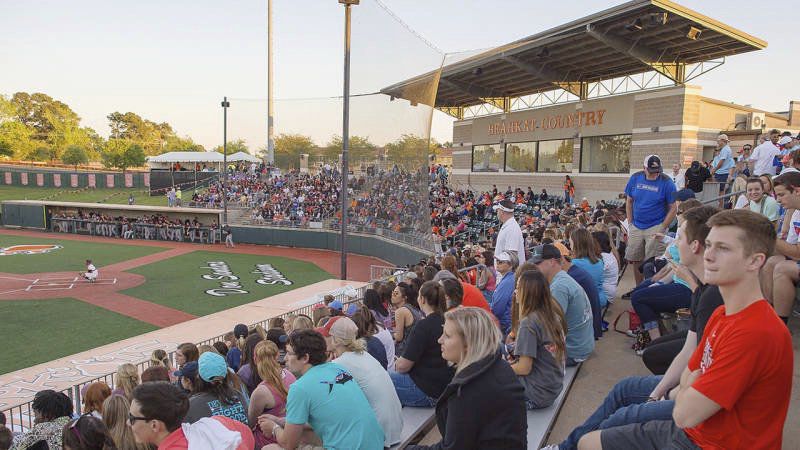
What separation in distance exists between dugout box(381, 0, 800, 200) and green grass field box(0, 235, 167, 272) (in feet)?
60.7

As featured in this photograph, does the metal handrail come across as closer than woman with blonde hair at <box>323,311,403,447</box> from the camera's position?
No

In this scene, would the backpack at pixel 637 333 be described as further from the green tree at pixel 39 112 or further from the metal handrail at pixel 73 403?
the green tree at pixel 39 112

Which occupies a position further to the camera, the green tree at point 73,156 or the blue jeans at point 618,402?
the green tree at point 73,156

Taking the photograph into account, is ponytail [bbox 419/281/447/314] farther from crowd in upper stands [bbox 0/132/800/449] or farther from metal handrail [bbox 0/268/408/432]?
metal handrail [bbox 0/268/408/432]

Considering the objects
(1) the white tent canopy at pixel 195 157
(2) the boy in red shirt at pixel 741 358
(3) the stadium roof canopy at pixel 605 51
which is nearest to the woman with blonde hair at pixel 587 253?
(2) the boy in red shirt at pixel 741 358

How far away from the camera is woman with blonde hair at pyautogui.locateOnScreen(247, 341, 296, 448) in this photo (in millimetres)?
4074

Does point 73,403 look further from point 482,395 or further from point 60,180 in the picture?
point 60,180

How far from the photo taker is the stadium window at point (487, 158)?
3119 centimetres

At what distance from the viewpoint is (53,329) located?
1348cm

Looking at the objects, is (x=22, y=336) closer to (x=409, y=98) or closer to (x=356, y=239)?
(x=409, y=98)

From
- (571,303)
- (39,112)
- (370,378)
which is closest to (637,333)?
(571,303)

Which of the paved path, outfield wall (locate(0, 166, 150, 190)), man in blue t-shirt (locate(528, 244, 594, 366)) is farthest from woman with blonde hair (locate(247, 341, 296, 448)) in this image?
outfield wall (locate(0, 166, 150, 190))

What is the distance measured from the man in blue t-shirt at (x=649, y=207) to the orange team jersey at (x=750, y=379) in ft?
17.7

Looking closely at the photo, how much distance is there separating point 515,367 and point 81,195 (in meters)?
53.0
